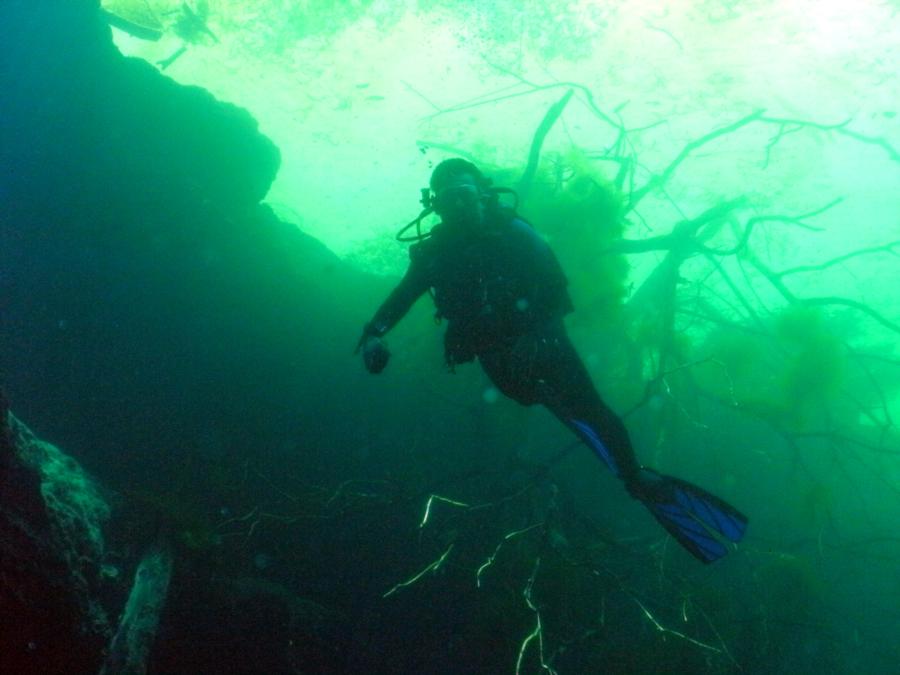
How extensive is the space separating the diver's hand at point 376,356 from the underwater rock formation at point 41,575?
236cm

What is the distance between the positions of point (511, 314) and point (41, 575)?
143 inches

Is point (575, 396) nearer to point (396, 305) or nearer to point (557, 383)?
point (557, 383)

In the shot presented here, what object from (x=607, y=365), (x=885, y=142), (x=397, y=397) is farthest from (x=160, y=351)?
(x=885, y=142)

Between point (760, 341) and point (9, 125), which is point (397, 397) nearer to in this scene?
point (9, 125)

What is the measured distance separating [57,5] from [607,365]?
12.9m

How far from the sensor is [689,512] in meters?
3.83

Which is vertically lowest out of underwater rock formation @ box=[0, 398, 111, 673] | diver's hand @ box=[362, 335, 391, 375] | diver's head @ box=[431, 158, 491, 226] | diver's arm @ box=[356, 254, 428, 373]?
underwater rock formation @ box=[0, 398, 111, 673]

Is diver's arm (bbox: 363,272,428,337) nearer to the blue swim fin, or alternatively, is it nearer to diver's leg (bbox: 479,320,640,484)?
diver's leg (bbox: 479,320,640,484)

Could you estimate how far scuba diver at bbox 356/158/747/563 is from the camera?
12.1ft

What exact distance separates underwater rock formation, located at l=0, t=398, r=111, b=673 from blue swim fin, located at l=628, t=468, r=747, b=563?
4.17m

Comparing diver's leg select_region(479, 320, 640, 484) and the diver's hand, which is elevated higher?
diver's leg select_region(479, 320, 640, 484)

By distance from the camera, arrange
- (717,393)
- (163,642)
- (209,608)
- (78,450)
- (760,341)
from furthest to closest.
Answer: (760,341) → (717,393) → (78,450) → (209,608) → (163,642)

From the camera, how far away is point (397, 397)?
941cm

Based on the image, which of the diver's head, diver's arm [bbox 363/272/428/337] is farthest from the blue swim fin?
the diver's head
